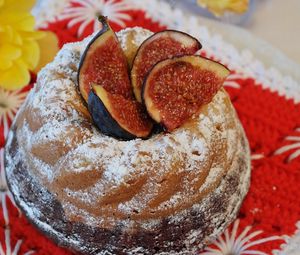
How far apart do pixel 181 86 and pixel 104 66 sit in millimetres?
227

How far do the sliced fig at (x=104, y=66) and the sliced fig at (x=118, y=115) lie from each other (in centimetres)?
5

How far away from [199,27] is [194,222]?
93cm

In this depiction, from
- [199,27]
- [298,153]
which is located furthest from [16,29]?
[298,153]

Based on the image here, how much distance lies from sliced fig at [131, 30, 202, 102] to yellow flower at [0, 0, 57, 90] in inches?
19.0

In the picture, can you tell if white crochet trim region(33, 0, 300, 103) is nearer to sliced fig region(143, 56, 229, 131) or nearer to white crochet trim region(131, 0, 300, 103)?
white crochet trim region(131, 0, 300, 103)

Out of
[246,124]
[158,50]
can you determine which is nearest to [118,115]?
[158,50]

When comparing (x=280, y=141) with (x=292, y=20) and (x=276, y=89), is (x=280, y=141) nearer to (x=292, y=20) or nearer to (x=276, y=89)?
(x=276, y=89)

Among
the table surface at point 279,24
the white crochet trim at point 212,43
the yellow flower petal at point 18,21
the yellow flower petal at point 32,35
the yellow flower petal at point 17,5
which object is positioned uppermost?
the table surface at point 279,24

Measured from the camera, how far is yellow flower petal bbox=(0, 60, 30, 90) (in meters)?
2.16

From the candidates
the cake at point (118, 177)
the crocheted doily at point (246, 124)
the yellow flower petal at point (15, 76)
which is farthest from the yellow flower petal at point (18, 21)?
the cake at point (118, 177)

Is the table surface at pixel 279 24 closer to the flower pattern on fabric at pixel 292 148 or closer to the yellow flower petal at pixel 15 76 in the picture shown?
the flower pattern on fabric at pixel 292 148

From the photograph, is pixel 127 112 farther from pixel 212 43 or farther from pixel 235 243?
pixel 212 43

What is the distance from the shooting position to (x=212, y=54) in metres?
2.38

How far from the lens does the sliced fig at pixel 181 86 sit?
5.79 feet
